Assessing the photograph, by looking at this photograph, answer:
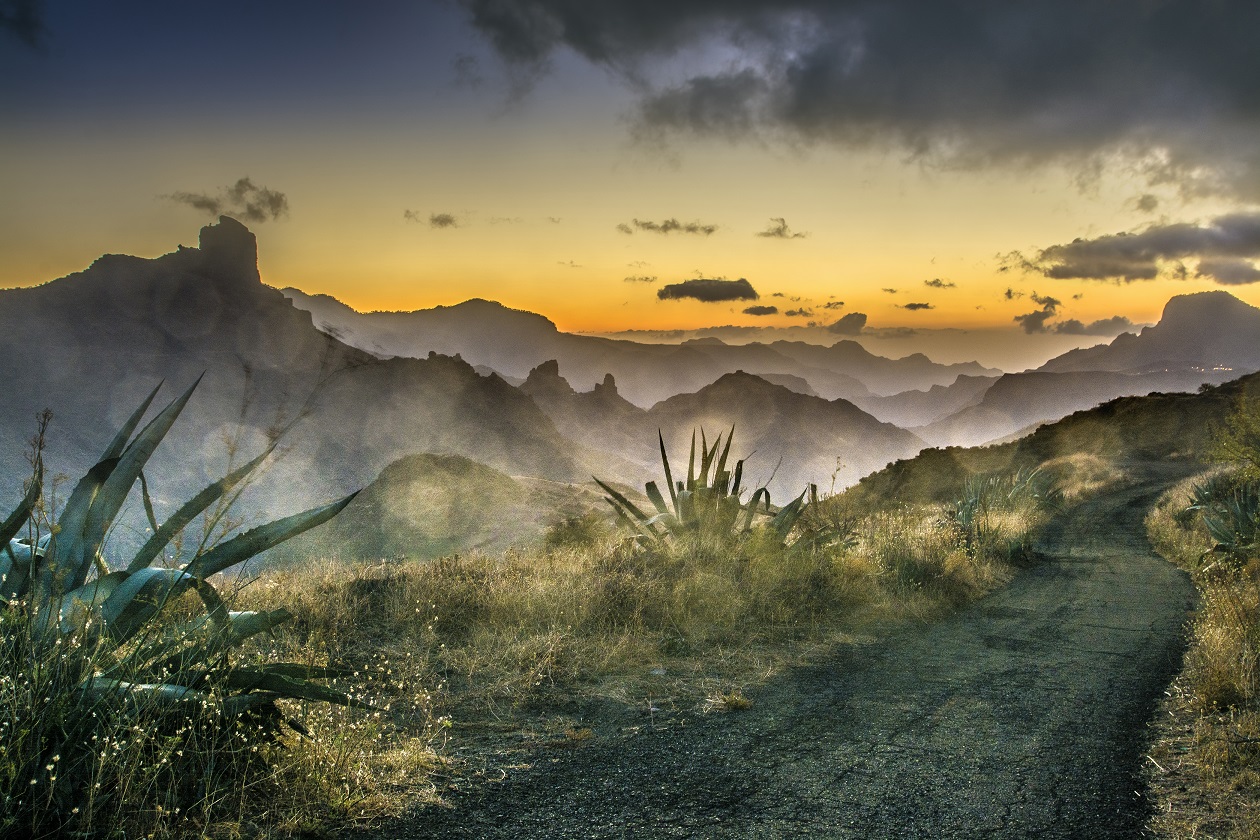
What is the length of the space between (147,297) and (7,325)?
20.6m

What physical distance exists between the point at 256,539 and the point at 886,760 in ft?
11.6

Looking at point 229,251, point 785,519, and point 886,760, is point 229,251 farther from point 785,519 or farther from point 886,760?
point 886,760

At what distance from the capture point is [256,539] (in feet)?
11.5

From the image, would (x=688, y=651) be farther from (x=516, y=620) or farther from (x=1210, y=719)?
(x=1210, y=719)

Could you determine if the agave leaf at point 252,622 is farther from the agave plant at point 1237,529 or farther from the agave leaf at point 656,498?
the agave plant at point 1237,529

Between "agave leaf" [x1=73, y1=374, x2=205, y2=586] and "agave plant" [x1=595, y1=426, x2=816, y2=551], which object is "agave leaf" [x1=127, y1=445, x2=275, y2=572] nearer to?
"agave leaf" [x1=73, y1=374, x2=205, y2=586]

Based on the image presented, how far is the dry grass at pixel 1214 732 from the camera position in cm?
349

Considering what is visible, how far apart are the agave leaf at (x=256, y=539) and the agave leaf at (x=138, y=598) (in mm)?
157

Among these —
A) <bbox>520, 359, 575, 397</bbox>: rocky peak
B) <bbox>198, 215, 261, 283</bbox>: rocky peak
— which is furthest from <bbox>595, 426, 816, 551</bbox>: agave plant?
<bbox>520, 359, 575, 397</bbox>: rocky peak

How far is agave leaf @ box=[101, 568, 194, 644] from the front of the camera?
316 cm

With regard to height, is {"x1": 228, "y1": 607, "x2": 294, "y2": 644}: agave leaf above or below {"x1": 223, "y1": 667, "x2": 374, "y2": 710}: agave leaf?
above

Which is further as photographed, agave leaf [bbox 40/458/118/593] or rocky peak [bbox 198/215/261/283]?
rocky peak [bbox 198/215/261/283]

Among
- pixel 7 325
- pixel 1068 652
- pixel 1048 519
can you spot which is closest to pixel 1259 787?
pixel 1068 652

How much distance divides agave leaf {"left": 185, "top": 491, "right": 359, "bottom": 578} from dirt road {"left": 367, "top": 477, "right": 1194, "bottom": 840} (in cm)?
143
